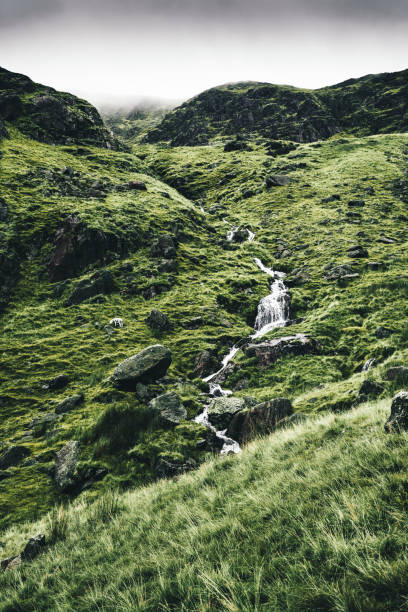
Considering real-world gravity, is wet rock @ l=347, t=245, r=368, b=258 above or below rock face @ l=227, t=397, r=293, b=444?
above

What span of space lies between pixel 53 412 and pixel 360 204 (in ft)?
193

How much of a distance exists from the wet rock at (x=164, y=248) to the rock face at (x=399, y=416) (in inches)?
1388

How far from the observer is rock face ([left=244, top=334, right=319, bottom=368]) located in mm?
21438

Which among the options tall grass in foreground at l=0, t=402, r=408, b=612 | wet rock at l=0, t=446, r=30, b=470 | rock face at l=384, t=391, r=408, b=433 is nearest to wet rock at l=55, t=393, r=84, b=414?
wet rock at l=0, t=446, r=30, b=470

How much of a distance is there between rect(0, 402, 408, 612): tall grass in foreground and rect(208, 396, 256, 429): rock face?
7.88m

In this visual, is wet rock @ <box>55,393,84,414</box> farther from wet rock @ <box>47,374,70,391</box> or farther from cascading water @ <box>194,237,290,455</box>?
cascading water @ <box>194,237,290,455</box>

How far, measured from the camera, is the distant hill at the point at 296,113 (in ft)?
480

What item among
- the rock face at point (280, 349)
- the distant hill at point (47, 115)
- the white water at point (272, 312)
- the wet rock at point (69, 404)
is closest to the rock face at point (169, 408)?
the wet rock at point (69, 404)

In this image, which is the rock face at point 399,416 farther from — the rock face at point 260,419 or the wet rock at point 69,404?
the wet rock at point 69,404

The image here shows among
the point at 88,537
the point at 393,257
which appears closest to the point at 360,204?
the point at 393,257

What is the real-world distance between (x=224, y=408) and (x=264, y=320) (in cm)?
1438

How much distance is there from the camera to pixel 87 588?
4652 millimetres

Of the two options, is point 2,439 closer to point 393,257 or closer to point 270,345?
point 270,345

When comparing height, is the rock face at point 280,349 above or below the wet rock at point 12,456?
above
